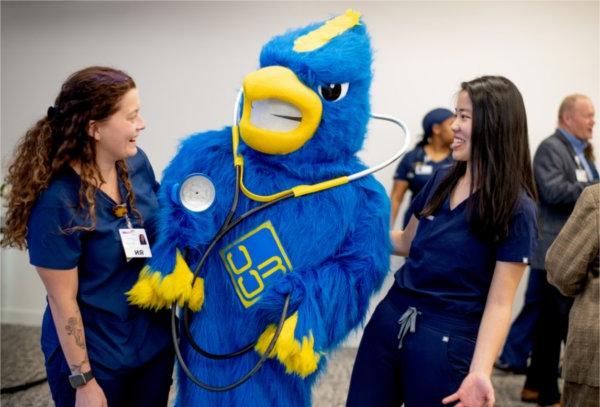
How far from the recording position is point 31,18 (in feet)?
11.5

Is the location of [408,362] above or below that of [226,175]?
below

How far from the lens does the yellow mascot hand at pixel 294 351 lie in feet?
4.56

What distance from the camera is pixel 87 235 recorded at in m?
1.36

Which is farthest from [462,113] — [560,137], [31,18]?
[31,18]

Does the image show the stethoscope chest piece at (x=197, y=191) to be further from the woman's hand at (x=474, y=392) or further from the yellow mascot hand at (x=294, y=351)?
the woman's hand at (x=474, y=392)

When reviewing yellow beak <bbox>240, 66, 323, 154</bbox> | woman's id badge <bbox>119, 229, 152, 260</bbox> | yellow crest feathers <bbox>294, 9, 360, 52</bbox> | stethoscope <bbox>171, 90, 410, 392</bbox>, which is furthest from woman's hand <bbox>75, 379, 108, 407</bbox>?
yellow crest feathers <bbox>294, 9, 360, 52</bbox>

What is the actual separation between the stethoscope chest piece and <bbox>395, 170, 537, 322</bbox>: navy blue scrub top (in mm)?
561

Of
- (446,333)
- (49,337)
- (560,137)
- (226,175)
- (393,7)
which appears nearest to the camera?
(446,333)

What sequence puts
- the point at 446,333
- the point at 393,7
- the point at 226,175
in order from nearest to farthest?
the point at 446,333 < the point at 226,175 < the point at 393,7

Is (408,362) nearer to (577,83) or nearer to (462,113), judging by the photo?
(462,113)

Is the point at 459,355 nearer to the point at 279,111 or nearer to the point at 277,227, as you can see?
the point at 277,227

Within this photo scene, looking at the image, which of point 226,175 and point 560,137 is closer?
point 226,175

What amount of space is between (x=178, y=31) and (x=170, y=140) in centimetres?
63

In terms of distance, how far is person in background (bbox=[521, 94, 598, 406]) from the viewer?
8.84 ft
